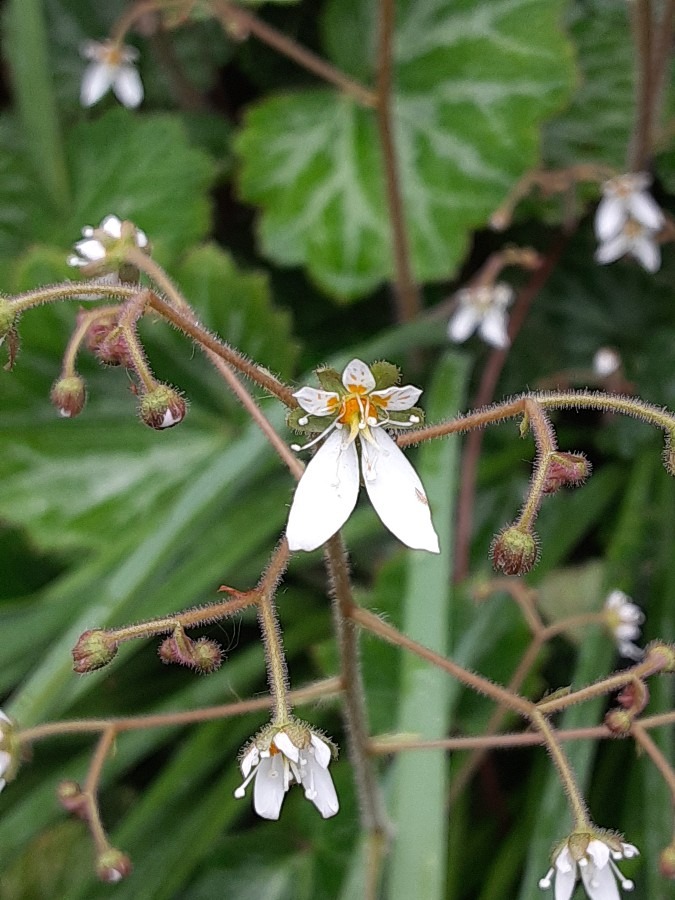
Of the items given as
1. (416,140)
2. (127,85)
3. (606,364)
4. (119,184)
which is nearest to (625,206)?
(606,364)

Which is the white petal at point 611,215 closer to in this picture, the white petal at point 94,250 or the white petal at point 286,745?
the white petal at point 94,250

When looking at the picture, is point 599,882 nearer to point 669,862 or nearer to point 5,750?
point 669,862

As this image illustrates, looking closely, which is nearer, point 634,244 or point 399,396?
point 399,396

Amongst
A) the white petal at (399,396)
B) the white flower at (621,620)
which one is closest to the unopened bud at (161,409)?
the white petal at (399,396)

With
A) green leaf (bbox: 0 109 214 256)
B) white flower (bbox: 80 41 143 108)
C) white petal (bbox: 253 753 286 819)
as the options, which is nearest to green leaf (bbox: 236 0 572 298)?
green leaf (bbox: 0 109 214 256)

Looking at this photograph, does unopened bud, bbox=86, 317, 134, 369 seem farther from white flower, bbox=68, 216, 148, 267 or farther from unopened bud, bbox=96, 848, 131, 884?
unopened bud, bbox=96, 848, 131, 884
